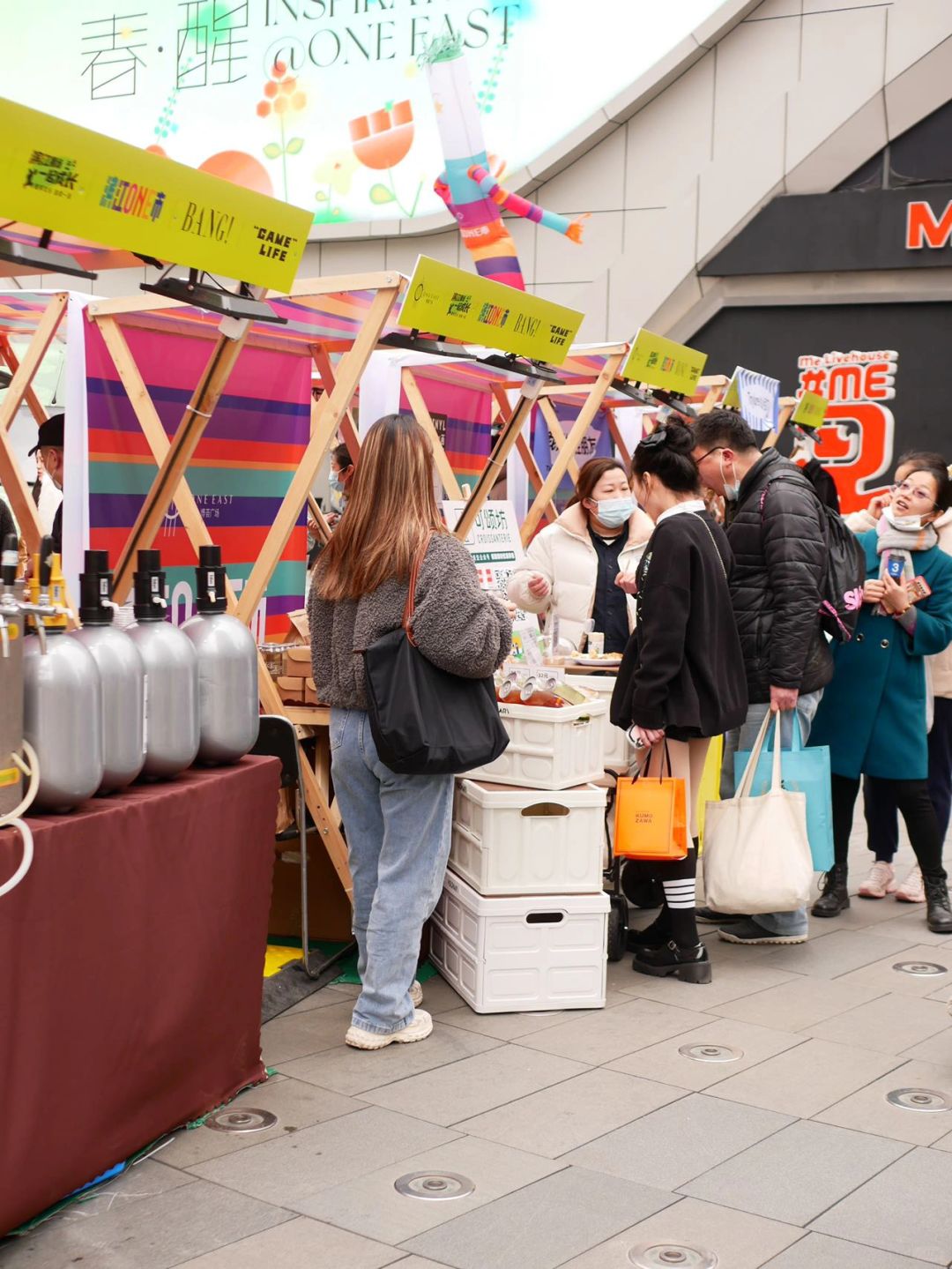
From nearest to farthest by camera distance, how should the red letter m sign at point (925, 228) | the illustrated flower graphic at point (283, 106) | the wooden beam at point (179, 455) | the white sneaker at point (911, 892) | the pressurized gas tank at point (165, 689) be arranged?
1. the pressurized gas tank at point (165, 689)
2. the wooden beam at point (179, 455)
3. the white sneaker at point (911, 892)
4. the red letter m sign at point (925, 228)
5. the illustrated flower graphic at point (283, 106)

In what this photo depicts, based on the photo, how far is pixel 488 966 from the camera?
416cm

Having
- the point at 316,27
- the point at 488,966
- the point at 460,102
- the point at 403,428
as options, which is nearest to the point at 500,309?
the point at 403,428

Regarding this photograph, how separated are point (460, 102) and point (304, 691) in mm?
6622

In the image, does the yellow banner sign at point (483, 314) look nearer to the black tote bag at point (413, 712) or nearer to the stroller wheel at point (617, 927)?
the black tote bag at point (413, 712)

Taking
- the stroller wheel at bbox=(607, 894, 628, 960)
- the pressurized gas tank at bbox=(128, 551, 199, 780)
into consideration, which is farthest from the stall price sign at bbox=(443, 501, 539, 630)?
the pressurized gas tank at bbox=(128, 551, 199, 780)

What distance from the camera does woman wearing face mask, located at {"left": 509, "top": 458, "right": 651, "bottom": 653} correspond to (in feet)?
19.0

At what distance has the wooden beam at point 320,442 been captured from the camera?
4.25m

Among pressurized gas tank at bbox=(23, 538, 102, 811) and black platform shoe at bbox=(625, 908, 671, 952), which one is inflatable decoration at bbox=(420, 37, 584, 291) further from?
pressurized gas tank at bbox=(23, 538, 102, 811)

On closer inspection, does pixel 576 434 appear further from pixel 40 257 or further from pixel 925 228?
pixel 925 228

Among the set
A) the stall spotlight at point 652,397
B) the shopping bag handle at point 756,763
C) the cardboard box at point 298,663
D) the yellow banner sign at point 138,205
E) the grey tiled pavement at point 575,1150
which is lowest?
the grey tiled pavement at point 575,1150

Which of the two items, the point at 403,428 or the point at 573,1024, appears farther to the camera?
the point at 573,1024

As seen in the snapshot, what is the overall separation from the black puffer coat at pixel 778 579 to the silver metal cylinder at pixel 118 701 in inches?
104

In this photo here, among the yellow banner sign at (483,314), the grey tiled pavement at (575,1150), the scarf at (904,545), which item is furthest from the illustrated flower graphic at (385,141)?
the grey tiled pavement at (575,1150)

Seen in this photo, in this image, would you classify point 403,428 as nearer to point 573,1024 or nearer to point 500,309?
point 500,309
